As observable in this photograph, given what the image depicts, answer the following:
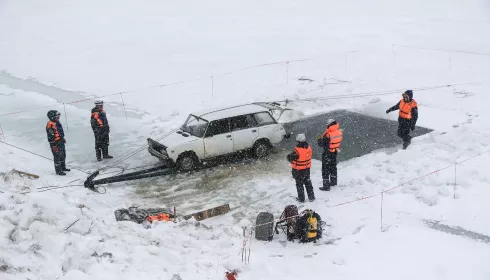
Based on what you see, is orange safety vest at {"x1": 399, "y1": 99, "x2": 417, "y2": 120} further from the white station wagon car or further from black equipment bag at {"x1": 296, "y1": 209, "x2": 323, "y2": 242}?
black equipment bag at {"x1": 296, "y1": 209, "x2": 323, "y2": 242}

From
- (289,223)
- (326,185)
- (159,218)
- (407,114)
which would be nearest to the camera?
(289,223)

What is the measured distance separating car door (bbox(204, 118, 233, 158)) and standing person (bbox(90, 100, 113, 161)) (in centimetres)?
314

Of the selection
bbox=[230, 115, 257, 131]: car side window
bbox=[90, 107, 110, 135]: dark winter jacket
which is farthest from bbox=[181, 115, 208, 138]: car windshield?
bbox=[90, 107, 110, 135]: dark winter jacket

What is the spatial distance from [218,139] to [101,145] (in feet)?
11.7

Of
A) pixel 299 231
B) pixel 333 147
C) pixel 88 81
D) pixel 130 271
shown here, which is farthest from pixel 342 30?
pixel 130 271

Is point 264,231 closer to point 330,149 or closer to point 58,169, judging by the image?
point 330,149

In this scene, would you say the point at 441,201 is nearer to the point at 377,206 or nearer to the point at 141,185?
the point at 377,206

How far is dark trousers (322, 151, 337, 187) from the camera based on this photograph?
10.7 m

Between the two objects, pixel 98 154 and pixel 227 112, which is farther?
pixel 98 154

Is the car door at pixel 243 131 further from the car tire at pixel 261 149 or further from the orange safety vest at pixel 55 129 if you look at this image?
the orange safety vest at pixel 55 129

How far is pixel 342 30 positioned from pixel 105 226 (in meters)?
28.1

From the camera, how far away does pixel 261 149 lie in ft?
43.0

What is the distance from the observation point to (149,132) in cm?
1576

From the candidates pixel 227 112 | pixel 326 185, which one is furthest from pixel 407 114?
pixel 227 112
